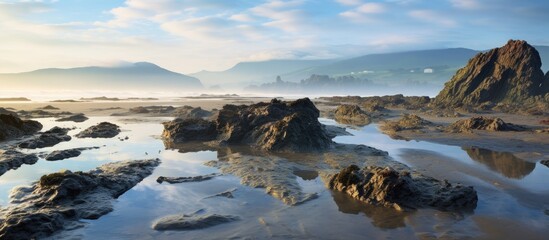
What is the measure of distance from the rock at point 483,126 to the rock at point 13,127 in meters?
25.3

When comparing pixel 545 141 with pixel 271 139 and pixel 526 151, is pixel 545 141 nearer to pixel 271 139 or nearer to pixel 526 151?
pixel 526 151

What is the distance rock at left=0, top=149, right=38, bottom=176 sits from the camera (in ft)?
42.1

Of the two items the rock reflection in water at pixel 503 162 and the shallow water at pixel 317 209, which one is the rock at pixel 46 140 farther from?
the rock reflection in water at pixel 503 162

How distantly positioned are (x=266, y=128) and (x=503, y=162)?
1036cm

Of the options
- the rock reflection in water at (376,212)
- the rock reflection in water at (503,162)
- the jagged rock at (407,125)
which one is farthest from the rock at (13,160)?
the jagged rock at (407,125)

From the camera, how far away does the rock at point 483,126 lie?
2314 cm

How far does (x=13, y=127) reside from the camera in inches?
812

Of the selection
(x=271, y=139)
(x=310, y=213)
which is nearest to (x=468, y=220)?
(x=310, y=213)

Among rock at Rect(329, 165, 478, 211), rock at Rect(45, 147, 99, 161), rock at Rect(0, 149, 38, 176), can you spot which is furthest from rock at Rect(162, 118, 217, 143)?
rock at Rect(329, 165, 478, 211)

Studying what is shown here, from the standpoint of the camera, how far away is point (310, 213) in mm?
8703

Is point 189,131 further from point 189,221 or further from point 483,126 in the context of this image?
point 483,126

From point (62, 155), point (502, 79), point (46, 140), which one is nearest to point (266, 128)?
point (62, 155)

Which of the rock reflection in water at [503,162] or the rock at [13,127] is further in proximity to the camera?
the rock at [13,127]

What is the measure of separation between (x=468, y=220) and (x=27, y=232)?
8999mm
